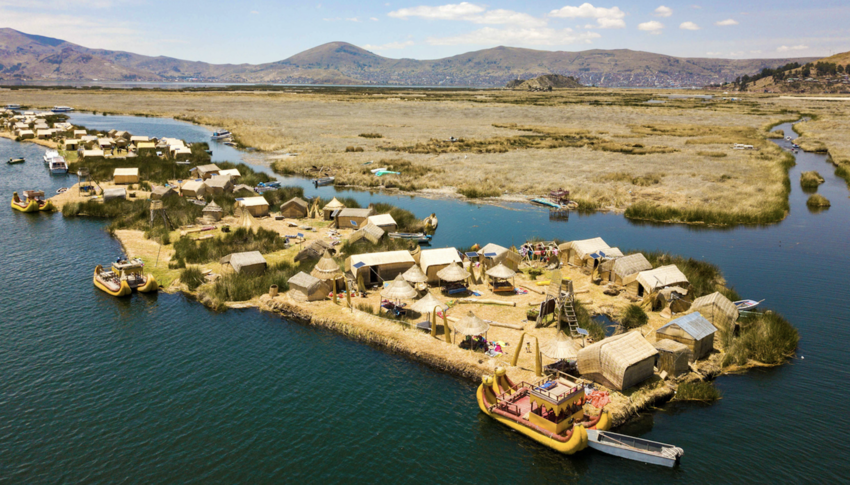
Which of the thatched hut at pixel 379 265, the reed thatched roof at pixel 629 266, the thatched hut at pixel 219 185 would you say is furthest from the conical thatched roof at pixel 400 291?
the thatched hut at pixel 219 185

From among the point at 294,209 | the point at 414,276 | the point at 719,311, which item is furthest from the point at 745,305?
the point at 294,209

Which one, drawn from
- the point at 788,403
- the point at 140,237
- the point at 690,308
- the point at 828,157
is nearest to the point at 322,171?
the point at 140,237

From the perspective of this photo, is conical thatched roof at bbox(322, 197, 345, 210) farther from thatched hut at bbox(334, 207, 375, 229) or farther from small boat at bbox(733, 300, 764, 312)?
small boat at bbox(733, 300, 764, 312)

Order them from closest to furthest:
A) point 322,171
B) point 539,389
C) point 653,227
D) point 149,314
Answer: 1. point 539,389
2. point 149,314
3. point 653,227
4. point 322,171

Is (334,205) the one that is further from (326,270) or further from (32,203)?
(32,203)

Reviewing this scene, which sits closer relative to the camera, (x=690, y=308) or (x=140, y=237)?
(x=690, y=308)

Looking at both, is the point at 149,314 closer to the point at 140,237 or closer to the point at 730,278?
the point at 140,237
